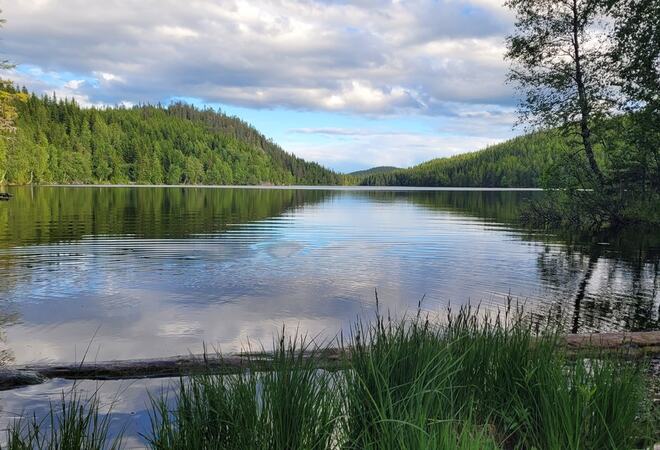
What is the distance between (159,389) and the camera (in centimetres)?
811

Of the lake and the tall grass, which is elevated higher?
the tall grass

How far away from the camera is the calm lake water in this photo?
11.9m

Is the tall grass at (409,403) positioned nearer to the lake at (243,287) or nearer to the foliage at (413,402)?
the foliage at (413,402)

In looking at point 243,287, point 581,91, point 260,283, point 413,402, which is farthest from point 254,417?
point 581,91

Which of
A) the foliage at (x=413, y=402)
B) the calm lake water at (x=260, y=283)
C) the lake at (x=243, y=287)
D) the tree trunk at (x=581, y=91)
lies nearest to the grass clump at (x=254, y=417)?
the foliage at (x=413, y=402)

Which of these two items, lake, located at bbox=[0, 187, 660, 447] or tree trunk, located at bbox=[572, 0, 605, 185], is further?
tree trunk, located at bbox=[572, 0, 605, 185]

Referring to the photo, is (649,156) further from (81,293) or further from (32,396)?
(32,396)

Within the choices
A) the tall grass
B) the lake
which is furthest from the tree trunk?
the tall grass

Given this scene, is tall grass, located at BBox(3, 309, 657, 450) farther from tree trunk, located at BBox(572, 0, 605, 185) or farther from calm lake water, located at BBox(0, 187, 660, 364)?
tree trunk, located at BBox(572, 0, 605, 185)

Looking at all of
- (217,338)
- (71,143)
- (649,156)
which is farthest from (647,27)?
(71,143)

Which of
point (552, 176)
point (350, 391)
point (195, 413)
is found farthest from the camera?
point (552, 176)

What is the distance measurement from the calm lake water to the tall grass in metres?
6.08

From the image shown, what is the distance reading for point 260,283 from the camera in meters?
17.5

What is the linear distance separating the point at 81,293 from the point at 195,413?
1231 cm
